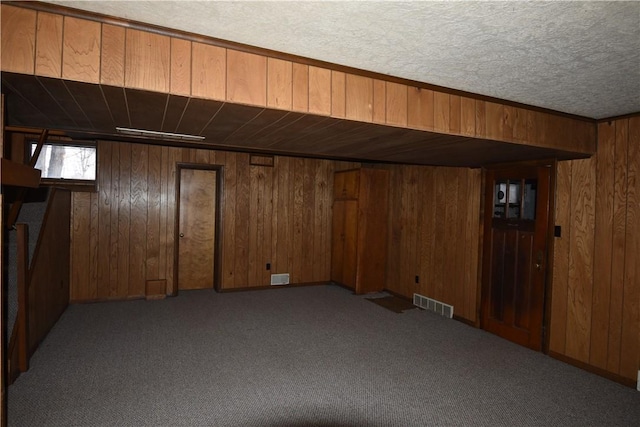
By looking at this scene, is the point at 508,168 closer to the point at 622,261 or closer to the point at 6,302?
the point at 622,261

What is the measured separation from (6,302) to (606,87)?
452 cm

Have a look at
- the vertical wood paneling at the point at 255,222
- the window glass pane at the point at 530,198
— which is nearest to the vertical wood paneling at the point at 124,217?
the vertical wood paneling at the point at 255,222

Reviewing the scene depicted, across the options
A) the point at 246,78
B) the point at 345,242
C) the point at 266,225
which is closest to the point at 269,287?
the point at 266,225

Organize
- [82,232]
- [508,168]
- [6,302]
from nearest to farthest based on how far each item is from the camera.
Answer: [6,302], [508,168], [82,232]

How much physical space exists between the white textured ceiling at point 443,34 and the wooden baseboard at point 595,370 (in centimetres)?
235

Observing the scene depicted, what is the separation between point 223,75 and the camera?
1.71m

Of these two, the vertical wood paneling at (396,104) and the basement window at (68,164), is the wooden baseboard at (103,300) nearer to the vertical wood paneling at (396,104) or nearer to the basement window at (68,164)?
the basement window at (68,164)

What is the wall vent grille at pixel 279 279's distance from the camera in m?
5.79

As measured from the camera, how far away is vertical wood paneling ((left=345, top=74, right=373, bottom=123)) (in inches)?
78.8

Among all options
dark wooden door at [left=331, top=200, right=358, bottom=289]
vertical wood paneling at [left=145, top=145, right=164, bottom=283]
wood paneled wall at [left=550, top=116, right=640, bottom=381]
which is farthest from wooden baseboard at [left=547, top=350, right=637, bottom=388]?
vertical wood paneling at [left=145, top=145, right=164, bottom=283]

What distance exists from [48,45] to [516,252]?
4129 mm

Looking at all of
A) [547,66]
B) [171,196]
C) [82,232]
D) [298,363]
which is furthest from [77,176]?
[547,66]

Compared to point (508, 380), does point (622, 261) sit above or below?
above

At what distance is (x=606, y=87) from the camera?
221 centimetres
